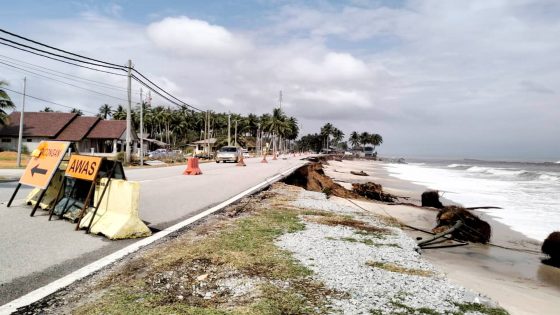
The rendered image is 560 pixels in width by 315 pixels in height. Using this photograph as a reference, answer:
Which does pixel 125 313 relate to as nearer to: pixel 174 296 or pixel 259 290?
pixel 174 296

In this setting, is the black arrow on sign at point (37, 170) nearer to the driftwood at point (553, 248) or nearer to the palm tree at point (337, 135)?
the driftwood at point (553, 248)

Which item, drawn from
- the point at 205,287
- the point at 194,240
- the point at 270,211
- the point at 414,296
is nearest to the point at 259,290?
the point at 205,287

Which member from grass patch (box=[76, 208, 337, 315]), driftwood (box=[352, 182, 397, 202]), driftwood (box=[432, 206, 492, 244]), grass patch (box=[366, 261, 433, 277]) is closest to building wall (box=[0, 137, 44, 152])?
driftwood (box=[352, 182, 397, 202])

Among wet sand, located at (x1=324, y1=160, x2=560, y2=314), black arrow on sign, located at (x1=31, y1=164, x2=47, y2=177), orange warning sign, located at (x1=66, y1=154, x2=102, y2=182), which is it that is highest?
orange warning sign, located at (x1=66, y1=154, x2=102, y2=182)

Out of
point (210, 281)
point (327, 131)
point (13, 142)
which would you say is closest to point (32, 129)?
point (13, 142)

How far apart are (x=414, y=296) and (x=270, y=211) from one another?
20.2 ft

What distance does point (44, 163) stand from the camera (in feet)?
29.6

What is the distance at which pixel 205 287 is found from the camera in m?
4.63

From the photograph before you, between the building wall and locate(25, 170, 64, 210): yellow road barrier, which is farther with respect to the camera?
the building wall

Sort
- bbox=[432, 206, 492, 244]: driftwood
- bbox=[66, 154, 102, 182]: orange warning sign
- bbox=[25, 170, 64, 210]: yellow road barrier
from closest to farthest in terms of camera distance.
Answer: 1. bbox=[66, 154, 102, 182]: orange warning sign
2. bbox=[25, 170, 64, 210]: yellow road barrier
3. bbox=[432, 206, 492, 244]: driftwood

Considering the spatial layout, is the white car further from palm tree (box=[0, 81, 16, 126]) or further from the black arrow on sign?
the black arrow on sign

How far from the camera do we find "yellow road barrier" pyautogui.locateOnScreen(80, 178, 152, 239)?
22.4 feet

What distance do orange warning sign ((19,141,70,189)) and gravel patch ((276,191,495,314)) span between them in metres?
4.91

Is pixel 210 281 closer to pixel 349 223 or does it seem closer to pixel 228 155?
pixel 349 223
